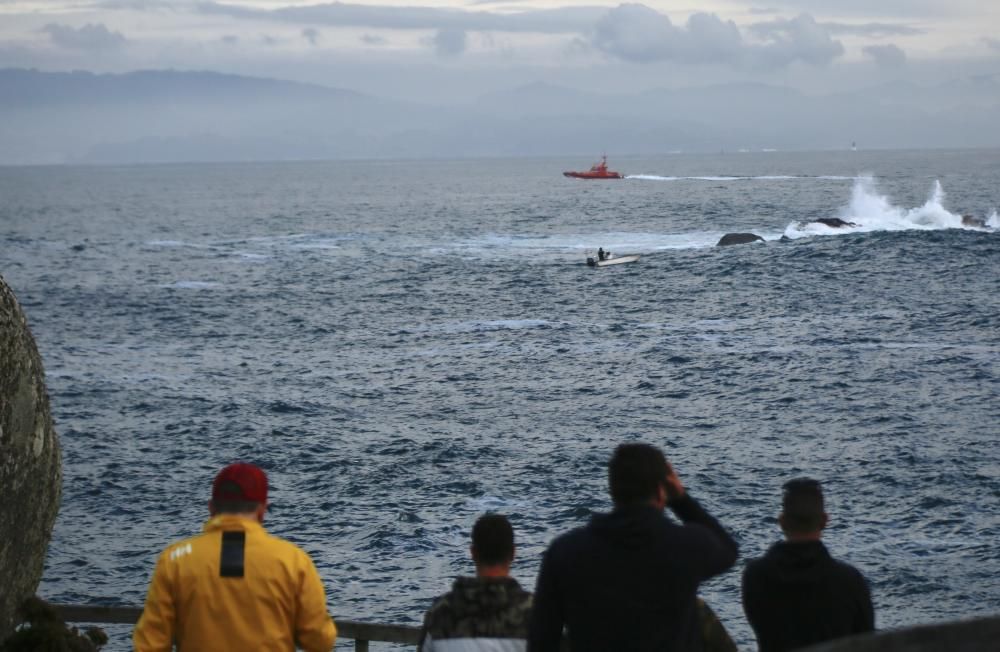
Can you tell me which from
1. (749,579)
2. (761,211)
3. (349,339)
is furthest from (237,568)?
(761,211)

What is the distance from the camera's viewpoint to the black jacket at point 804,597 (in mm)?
5316

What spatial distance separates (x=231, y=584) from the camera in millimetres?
5258

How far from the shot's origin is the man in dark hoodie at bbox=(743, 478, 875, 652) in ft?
17.4

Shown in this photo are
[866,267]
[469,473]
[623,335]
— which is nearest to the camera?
[469,473]

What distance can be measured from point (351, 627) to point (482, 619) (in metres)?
2.47

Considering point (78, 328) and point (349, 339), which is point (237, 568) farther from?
point (78, 328)

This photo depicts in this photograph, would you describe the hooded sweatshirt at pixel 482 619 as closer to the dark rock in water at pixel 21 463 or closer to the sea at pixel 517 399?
the dark rock in water at pixel 21 463

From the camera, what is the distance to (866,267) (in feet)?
230

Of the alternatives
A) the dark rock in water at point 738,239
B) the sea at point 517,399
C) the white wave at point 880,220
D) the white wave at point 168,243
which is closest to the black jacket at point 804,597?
the sea at point 517,399

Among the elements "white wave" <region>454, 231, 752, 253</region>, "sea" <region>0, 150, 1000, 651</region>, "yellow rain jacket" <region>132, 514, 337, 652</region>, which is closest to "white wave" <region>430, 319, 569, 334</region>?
"sea" <region>0, 150, 1000, 651</region>

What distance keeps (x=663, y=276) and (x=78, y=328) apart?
3380 cm

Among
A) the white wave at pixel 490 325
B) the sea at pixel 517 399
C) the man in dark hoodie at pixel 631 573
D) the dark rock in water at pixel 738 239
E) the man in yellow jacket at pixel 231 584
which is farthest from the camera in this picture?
the dark rock in water at pixel 738 239

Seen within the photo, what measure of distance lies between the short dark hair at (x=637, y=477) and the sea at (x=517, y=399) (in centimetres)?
1635

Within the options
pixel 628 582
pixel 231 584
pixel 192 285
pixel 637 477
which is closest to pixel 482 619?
pixel 628 582
